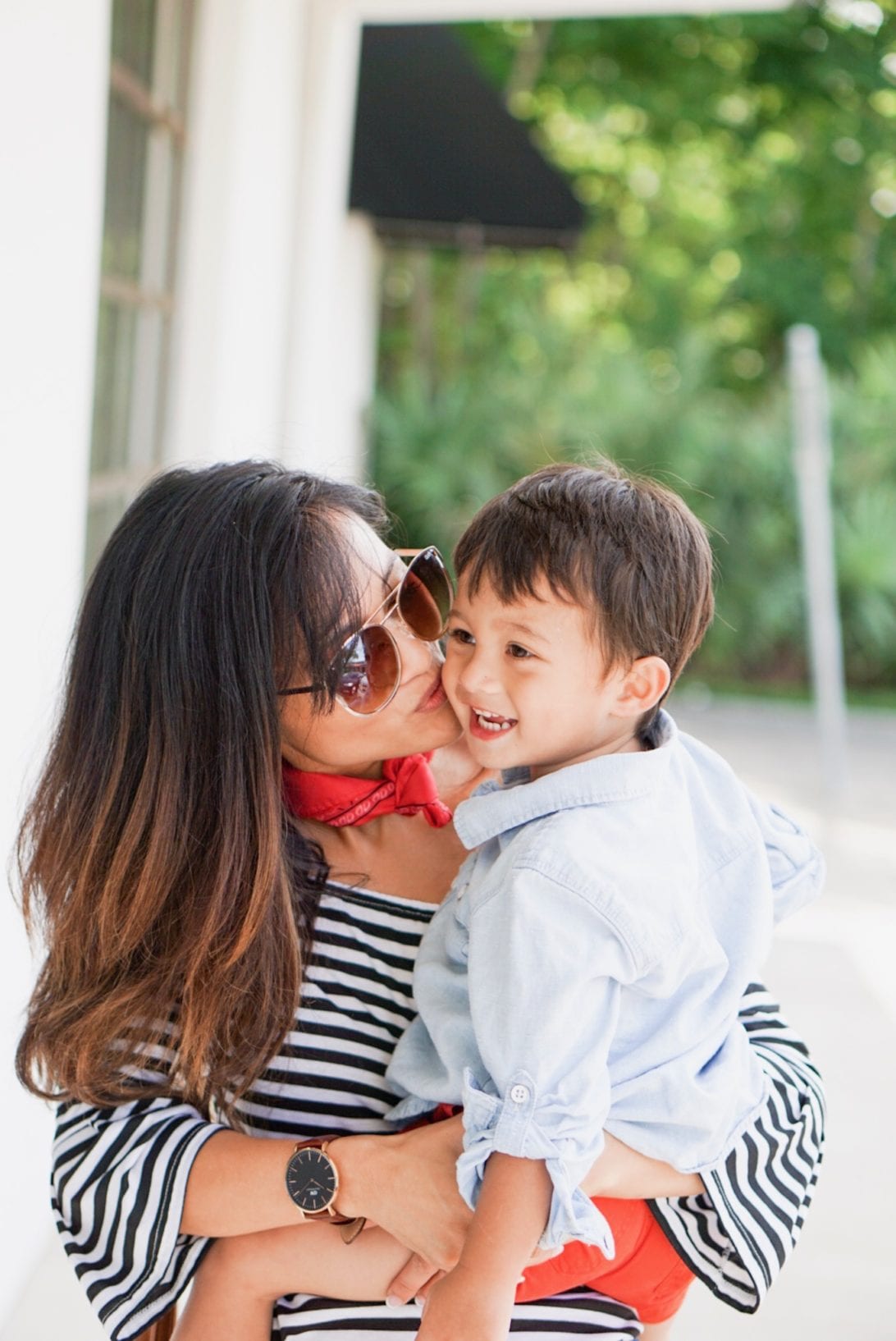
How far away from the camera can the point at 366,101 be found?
25.6ft

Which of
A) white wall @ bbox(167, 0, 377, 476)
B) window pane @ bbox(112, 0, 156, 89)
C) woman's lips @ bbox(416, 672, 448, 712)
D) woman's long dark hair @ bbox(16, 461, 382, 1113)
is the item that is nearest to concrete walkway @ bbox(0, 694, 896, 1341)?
woman's long dark hair @ bbox(16, 461, 382, 1113)

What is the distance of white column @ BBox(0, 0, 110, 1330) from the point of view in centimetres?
222

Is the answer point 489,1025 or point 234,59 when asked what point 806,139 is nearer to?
point 234,59

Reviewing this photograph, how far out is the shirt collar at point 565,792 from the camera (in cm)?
143

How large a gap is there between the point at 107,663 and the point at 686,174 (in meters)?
13.4

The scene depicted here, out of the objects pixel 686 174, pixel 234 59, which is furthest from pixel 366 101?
pixel 686 174

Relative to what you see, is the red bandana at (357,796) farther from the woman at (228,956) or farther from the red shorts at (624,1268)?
the red shorts at (624,1268)

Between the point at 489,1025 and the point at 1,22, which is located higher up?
the point at 1,22

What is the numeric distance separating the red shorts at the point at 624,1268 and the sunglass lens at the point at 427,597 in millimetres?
514

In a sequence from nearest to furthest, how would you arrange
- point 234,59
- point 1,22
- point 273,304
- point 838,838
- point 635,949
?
point 635,949 < point 1,22 < point 234,59 < point 273,304 < point 838,838

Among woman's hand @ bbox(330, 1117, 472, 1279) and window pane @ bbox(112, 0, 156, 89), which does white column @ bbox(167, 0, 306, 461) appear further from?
woman's hand @ bbox(330, 1117, 472, 1279)

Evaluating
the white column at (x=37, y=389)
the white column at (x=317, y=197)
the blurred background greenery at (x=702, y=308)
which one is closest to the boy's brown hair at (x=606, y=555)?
the white column at (x=37, y=389)

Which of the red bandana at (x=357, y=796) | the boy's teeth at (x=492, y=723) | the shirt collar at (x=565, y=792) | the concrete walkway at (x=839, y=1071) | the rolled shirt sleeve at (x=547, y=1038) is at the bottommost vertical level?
the concrete walkway at (x=839, y=1071)

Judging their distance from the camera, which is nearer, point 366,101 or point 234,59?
point 234,59
